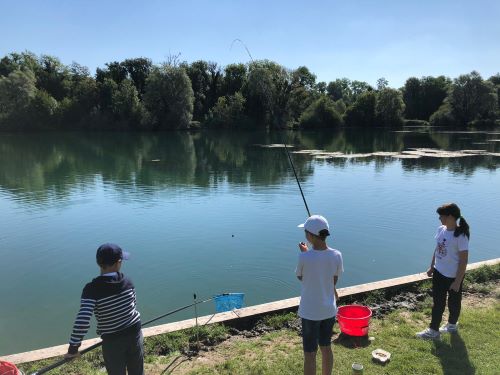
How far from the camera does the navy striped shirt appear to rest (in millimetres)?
3273

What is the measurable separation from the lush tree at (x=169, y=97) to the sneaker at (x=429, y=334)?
58.6m

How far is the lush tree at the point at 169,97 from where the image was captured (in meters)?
60.7

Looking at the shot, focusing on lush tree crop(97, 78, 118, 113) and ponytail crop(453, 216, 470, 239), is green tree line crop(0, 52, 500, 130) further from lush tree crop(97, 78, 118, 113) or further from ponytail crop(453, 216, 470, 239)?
ponytail crop(453, 216, 470, 239)

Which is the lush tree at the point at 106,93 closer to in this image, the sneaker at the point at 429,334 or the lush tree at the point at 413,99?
the lush tree at the point at 413,99

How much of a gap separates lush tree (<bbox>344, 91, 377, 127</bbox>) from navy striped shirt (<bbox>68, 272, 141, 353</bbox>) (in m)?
70.6

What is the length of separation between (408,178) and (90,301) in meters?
19.4

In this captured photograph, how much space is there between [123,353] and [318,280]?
5.72 ft

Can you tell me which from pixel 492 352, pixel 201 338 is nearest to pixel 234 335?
pixel 201 338

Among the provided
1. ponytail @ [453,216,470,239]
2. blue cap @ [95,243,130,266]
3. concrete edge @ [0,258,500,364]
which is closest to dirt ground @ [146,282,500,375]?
concrete edge @ [0,258,500,364]

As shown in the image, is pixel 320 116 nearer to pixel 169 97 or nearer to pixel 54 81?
pixel 169 97

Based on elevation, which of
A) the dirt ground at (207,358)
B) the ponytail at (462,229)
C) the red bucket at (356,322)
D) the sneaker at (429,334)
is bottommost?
the dirt ground at (207,358)

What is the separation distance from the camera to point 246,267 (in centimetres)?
907

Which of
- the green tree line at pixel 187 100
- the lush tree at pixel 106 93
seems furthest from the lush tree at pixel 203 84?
the lush tree at pixel 106 93

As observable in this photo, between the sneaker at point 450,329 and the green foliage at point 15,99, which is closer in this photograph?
the sneaker at point 450,329
